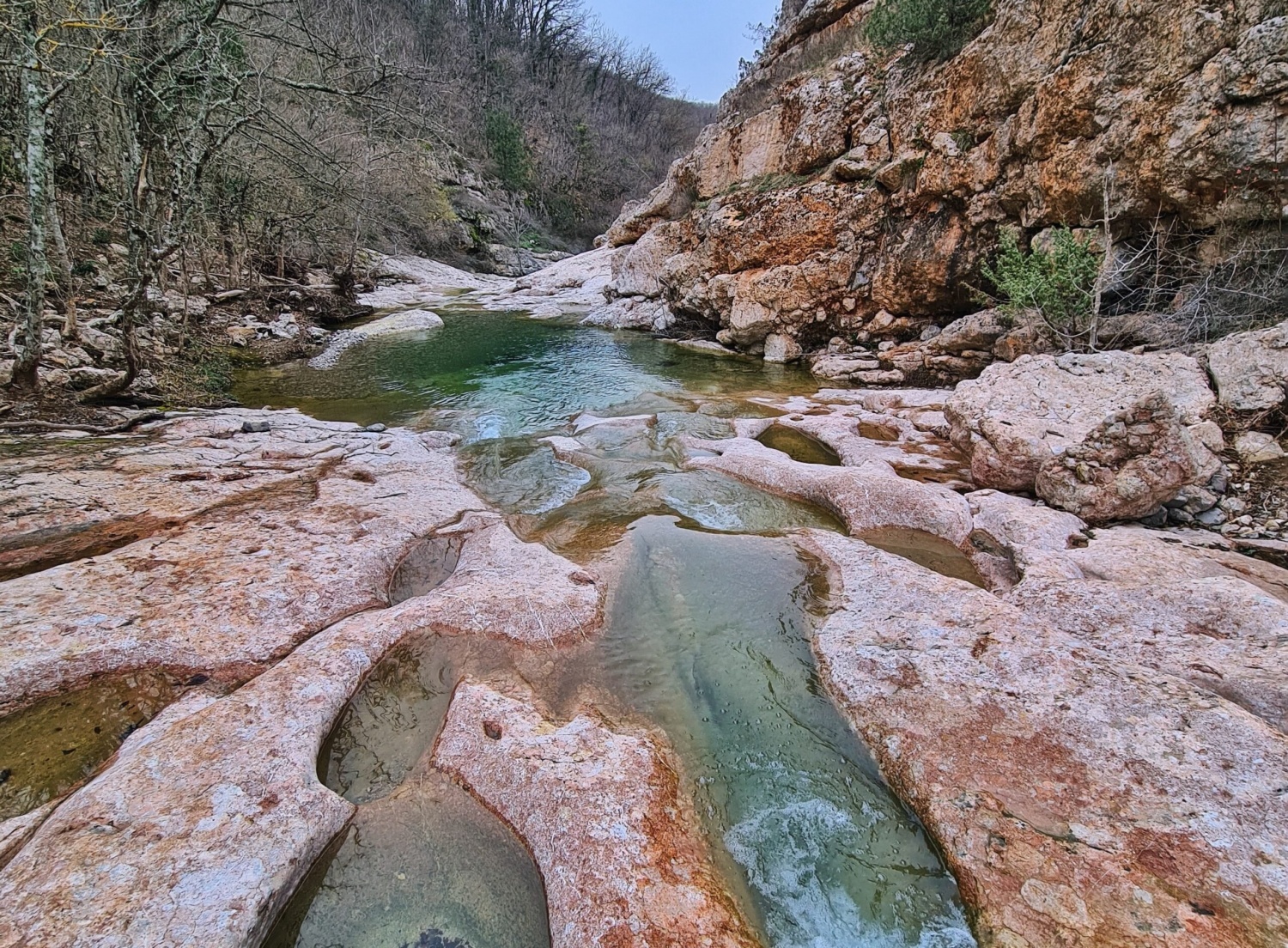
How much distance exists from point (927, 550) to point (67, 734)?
6304 mm

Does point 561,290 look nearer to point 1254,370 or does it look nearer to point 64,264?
point 64,264

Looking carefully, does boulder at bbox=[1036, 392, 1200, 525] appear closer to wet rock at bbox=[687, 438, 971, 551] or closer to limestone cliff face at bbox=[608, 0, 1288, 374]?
wet rock at bbox=[687, 438, 971, 551]

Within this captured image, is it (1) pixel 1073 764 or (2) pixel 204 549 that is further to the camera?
(2) pixel 204 549

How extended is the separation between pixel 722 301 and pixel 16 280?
1536cm

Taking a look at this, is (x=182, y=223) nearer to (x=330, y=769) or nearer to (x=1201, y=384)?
(x=330, y=769)

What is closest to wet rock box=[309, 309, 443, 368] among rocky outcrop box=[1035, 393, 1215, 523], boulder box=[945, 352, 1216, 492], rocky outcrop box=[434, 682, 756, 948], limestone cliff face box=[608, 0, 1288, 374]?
limestone cliff face box=[608, 0, 1288, 374]

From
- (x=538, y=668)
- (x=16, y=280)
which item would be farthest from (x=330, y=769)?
(x=16, y=280)

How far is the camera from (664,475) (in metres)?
6.95

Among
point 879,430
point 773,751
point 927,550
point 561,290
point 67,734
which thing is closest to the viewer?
point 67,734

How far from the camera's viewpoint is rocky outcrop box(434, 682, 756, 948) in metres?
2.19

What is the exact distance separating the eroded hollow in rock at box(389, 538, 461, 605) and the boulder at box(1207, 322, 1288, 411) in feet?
26.7

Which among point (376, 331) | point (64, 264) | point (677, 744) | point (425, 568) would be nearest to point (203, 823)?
point (677, 744)

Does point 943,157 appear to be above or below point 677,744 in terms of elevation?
above

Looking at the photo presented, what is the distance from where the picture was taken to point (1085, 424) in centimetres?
588
